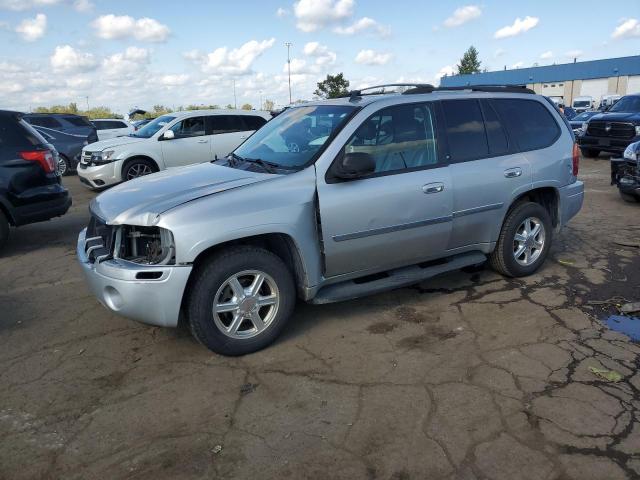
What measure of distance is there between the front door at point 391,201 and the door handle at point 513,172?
2.46 feet

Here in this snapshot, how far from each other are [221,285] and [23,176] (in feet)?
14.1

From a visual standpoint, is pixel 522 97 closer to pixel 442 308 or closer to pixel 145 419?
pixel 442 308

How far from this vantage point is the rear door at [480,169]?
4.43 m

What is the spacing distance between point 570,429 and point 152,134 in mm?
10419

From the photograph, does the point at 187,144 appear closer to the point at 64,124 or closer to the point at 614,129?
the point at 64,124

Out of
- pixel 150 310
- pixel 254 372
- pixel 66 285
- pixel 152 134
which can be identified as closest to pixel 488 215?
pixel 254 372

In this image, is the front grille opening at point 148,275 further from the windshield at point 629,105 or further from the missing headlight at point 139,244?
the windshield at point 629,105

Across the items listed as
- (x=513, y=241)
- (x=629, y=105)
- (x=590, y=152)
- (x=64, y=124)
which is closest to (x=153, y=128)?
(x=64, y=124)

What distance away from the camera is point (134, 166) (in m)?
10.6

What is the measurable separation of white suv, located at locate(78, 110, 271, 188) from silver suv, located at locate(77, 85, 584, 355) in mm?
6440

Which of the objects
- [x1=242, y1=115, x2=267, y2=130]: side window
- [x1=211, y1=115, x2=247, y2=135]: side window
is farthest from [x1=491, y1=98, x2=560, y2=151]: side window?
[x1=211, y1=115, x2=247, y2=135]: side window

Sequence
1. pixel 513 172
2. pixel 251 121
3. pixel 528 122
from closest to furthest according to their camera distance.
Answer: pixel 513 172, pixel 528 122, pixel 251 121

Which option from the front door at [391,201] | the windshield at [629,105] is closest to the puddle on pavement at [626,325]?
the front door at [391,201]

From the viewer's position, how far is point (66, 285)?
17.3 ft
